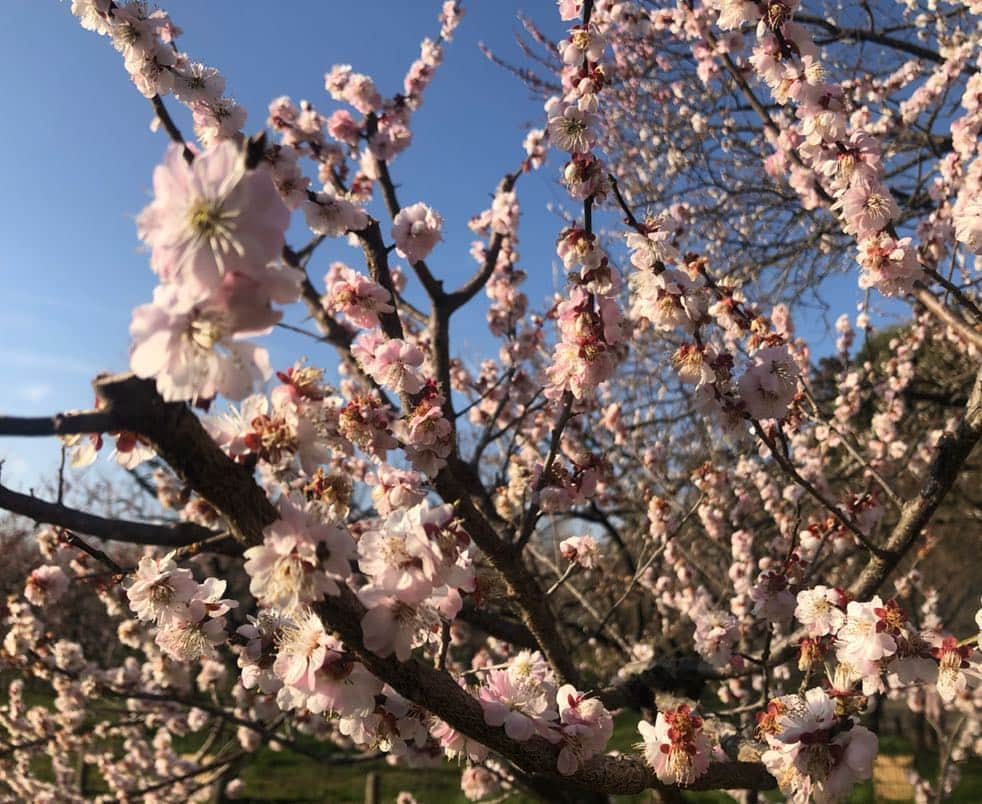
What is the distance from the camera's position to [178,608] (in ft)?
→ 5.66

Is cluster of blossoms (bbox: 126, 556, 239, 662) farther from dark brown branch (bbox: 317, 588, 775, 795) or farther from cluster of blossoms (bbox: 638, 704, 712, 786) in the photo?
cluster of blossoms (bbox: 638, 704, 712, 786)

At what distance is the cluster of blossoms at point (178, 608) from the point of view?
66.4 inches

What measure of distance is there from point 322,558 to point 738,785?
1442 mm

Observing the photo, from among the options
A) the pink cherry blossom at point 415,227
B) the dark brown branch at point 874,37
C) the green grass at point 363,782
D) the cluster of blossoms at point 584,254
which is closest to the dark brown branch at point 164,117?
the pink cherry blossom at point 415,227

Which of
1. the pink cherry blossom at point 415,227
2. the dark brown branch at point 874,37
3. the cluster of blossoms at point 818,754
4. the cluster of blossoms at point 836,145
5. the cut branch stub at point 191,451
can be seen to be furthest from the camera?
the dark brown branch at point 874,37

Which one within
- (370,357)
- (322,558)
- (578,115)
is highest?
(578,115)

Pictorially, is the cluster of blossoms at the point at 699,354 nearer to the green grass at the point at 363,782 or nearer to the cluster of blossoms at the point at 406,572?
the cluster of blossoms at the point at 406,572

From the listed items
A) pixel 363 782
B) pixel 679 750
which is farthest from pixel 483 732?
pixel 363 782

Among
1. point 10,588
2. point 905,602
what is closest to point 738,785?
point 10,588

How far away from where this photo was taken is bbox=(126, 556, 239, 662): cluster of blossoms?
1.69m

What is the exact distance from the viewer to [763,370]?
2.15 metres

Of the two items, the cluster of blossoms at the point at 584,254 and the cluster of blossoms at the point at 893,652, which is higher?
the cluster of blossoms at the point at 584,254

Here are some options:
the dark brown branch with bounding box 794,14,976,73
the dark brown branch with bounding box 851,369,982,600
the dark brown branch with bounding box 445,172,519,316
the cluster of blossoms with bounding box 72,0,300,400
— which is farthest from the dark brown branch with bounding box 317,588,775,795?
the dark brown branch with bounding box 794,14,976,73

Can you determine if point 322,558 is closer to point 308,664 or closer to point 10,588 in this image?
point 308,664
